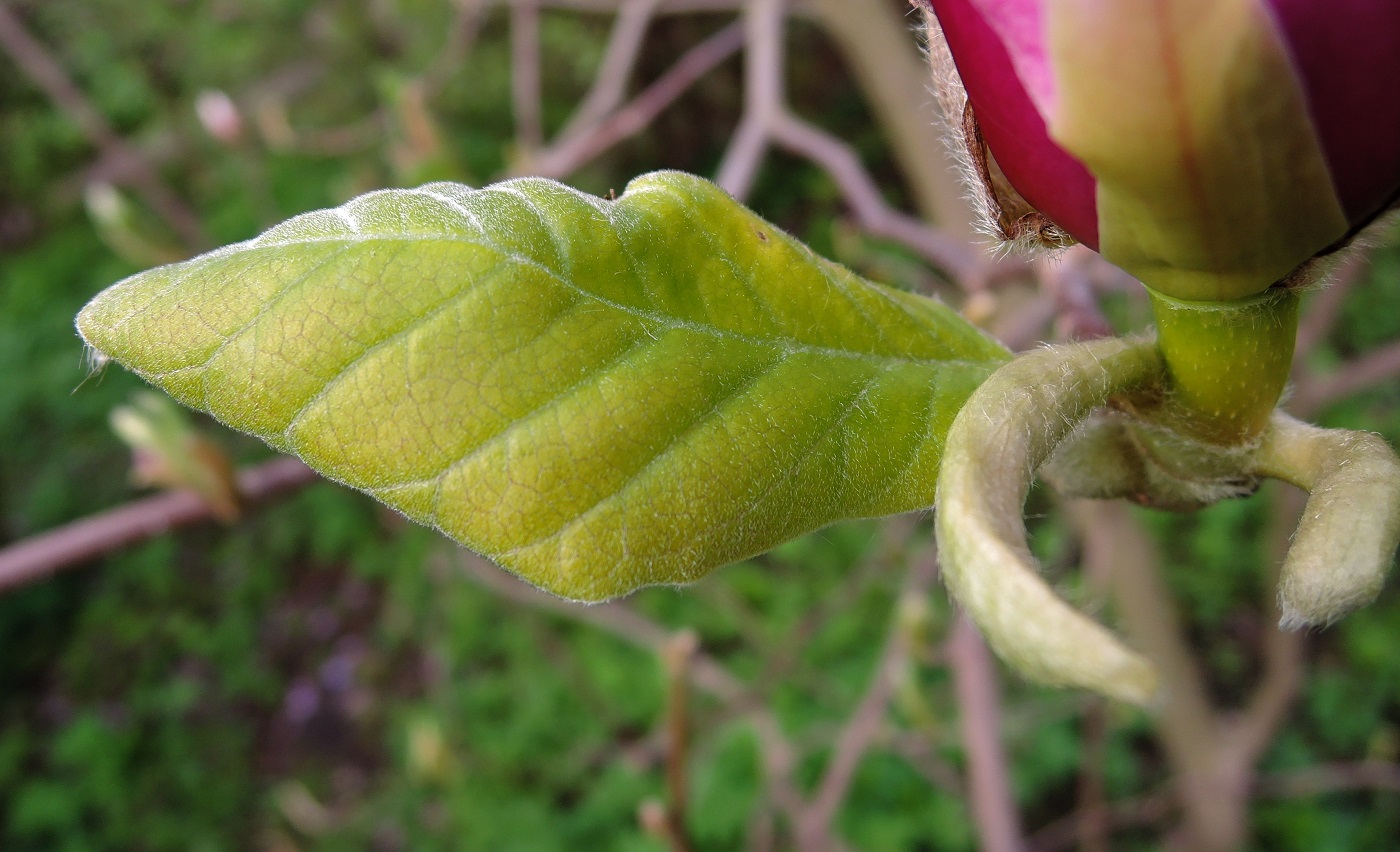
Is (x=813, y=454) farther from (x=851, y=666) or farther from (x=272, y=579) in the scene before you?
(x=272, y=579)

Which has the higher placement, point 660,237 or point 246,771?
point 660,237

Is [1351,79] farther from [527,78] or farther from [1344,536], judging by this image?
[527,78]

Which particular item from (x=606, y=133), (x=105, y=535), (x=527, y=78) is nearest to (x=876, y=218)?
(x=606, y=133)

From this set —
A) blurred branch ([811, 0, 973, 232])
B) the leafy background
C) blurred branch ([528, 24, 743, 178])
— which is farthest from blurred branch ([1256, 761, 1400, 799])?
blurred branch ([528, 24, 743, 178])

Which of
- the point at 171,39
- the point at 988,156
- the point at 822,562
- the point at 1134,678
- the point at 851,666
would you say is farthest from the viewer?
the point at 171,39

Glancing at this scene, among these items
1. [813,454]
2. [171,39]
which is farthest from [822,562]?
[171,39]

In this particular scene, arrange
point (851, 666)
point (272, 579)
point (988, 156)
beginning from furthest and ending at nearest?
point (272, 579), point (851, 666), point (988, 156)

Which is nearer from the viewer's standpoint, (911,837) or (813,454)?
(813,454)
